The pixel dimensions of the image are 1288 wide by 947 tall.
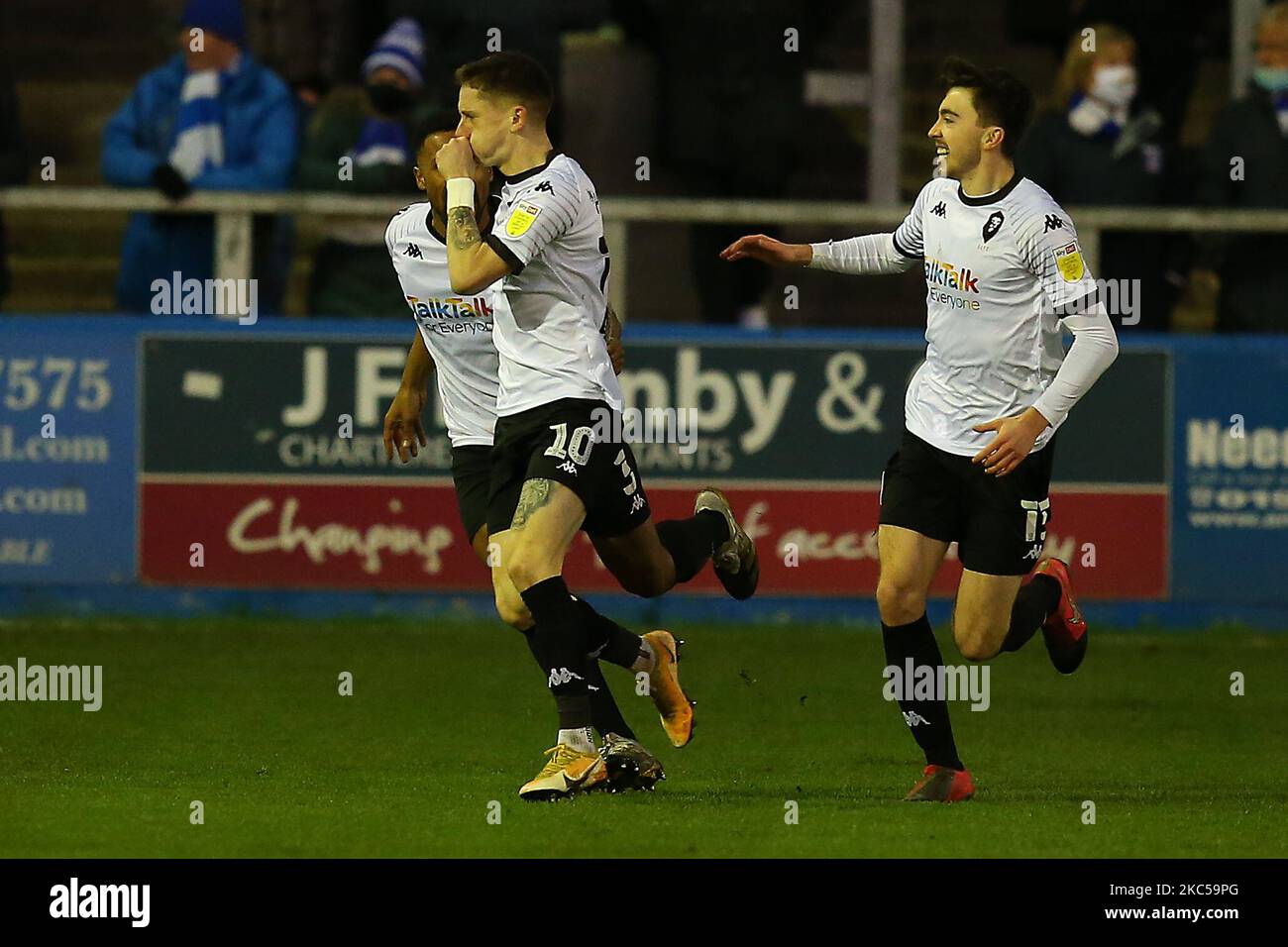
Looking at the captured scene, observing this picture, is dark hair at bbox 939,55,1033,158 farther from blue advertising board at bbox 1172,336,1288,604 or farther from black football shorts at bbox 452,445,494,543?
blue advertising board at bbox 1172,336,1288,604

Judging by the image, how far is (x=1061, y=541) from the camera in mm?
12531

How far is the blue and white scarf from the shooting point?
12.9 m

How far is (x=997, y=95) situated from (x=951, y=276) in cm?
57

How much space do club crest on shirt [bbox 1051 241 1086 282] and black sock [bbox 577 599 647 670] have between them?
1.72 meters

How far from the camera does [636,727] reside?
31.6 ft

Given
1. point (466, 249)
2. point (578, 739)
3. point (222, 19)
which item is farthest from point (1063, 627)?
point (222, 19)

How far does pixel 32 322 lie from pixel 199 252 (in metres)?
0.93

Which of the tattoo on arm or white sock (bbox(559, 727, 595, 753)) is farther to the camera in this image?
white sock (bbox(559, 727, 595, 753))

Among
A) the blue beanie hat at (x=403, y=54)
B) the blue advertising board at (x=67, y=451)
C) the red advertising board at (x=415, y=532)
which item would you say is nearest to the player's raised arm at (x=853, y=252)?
the red advertising board at (x=415, y=532)

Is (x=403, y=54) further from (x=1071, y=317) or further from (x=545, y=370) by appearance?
(x=1071, y=317)

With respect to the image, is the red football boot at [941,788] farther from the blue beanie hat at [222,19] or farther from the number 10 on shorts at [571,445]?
the blue beanie hat at [222,19]

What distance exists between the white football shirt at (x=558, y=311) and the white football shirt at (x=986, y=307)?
1.02 metres

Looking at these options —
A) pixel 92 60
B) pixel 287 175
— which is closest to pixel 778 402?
pixel 287 175

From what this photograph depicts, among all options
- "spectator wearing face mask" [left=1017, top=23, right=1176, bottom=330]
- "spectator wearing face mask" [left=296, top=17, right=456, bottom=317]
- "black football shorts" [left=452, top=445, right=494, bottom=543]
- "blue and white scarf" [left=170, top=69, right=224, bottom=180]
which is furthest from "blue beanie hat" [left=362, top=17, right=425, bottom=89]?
"black football shorts" [left=452, top=445, right=494, bottom=543]
